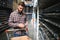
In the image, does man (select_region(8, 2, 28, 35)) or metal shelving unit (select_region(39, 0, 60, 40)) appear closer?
metal shelving unit (select_region(39, 0, 60, 40))

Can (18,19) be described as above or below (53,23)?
below

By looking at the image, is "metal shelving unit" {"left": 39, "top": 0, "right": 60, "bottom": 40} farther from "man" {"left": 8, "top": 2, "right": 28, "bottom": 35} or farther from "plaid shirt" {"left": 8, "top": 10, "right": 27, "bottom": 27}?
"plaid shirt" {"left": 8, "top": 10, "right": 27, "bottom": 27}

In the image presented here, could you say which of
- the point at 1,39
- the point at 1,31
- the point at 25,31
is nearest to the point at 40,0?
the point at 25,31

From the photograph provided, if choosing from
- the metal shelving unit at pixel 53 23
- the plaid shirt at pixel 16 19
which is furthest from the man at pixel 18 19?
the metal shelving unit at pixel 53 23

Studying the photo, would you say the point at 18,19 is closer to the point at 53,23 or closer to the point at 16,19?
the point at 16,19

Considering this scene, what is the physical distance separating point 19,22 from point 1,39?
1654mm

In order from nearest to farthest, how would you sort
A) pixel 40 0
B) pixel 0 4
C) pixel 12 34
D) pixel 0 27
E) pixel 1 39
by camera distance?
pixel 40 0, pixel 12 34, pixel 1 39, pixel 0 27, pixel 0 4

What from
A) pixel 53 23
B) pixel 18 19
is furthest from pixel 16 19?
pixel 53 23

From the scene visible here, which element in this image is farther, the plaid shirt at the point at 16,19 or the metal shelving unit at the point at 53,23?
the plaid shirt at the point at 16,19

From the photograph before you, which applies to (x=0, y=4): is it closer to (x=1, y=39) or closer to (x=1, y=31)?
(x=1, y=31)

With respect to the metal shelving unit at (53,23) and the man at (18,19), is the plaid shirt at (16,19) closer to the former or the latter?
the man at (18,19)

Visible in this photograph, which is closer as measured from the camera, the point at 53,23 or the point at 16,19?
the point at 53,23

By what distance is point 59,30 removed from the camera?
165 centimetres

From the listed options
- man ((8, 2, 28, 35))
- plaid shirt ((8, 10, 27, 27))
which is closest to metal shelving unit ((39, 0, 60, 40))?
man ((8, 2, 28, 35))
